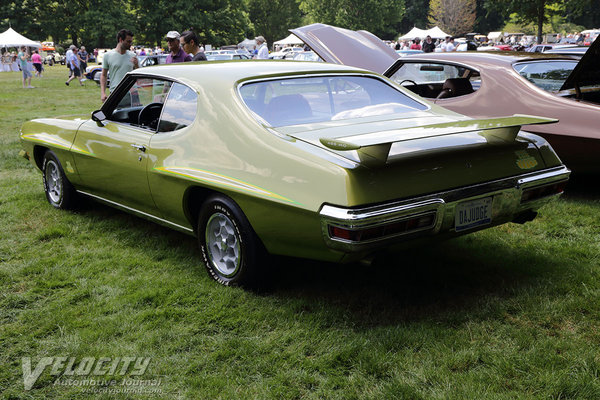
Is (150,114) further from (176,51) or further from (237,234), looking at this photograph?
(176,51)

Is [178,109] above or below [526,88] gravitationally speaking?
above

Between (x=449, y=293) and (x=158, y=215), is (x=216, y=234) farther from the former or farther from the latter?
(x=449, y=293)

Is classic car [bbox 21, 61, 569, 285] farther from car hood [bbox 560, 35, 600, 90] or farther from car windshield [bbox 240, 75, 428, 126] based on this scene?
car hood [bbox 560, 35, 600, 90]

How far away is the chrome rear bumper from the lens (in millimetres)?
2854

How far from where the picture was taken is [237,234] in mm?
3529

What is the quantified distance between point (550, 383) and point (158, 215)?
2.77 meters

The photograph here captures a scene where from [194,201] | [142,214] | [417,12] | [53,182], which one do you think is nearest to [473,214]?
[194,201]

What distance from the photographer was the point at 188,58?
7.51 meters

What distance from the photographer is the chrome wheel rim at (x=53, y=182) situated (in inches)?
216

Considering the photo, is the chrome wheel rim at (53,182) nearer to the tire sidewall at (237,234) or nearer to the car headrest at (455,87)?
the tire sidewall at (237,234)

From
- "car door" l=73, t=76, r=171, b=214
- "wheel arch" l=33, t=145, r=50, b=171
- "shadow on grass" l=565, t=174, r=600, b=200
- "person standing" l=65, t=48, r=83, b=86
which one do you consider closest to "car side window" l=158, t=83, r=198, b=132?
"car door" l=73, t=76, r=171, b=214

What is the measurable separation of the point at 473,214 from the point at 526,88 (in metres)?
2.81

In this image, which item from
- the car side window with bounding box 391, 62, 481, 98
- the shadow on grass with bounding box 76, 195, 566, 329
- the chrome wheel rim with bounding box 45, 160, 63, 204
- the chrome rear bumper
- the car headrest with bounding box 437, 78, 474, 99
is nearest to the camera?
the chrome rear bumper

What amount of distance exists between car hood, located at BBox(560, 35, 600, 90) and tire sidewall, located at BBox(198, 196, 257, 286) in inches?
137
